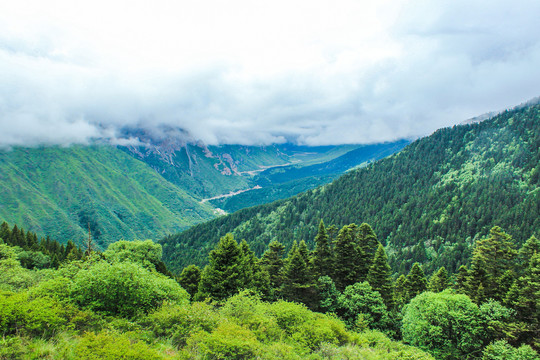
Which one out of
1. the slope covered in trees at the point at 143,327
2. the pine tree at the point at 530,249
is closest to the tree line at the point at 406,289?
the pine tree at the point at 530,249

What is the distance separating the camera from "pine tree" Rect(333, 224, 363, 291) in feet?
183

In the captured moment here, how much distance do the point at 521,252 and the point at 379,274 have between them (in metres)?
22.8

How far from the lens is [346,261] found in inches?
2219

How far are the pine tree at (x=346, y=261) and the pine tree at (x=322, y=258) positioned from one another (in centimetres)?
145

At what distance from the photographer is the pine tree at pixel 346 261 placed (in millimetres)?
55781

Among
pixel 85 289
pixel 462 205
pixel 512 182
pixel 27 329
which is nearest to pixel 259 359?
pixel 27 329

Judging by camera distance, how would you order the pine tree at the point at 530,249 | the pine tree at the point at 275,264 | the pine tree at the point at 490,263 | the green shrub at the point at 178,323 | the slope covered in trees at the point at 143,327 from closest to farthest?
the slope covered in trees at the point at 143,327 → the green shrub at the point at 178,323 → the pine tree at the point at 530,249 → the pine tree at the point at 490,263 → the pine tree at the point at 275,264

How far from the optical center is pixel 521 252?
45.0 meters

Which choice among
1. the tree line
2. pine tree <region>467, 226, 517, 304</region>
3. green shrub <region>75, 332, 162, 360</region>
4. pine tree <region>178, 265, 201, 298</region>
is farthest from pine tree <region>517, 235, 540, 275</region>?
pine tree <region>178, 265, 201, 298</region>

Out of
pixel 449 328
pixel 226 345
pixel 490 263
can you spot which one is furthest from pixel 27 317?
pixel 490 263

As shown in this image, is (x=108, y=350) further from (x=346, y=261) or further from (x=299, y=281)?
(x=346, y=261)

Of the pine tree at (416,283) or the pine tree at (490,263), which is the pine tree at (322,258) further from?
the pine tree at (490,263)

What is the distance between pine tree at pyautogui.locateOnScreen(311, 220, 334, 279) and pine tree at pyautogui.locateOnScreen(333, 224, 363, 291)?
4.74 ft

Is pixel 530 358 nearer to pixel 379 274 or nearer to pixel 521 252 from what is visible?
pixel 521 252
